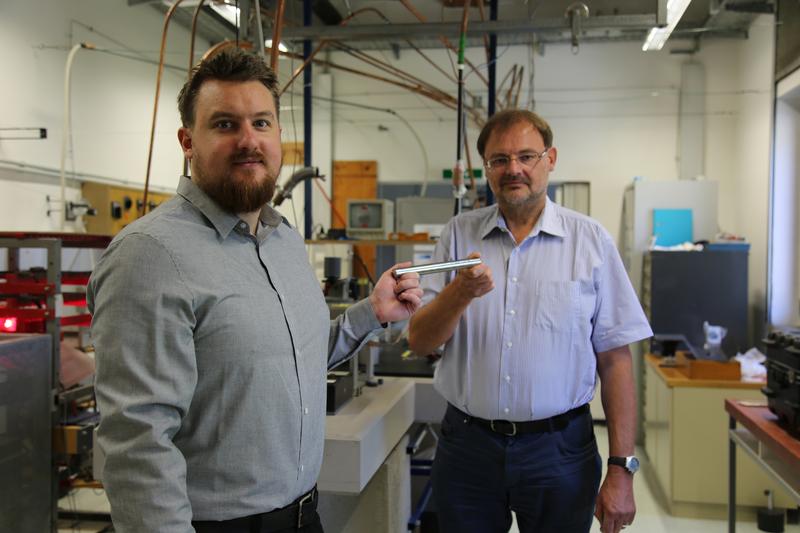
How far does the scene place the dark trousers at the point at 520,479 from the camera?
4.86 ft

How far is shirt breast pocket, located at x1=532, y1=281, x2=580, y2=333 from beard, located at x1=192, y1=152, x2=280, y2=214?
0.79 meters

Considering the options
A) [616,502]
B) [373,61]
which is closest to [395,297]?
[616,502]

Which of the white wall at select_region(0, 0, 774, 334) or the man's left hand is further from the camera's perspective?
the white wall at select_region(0, 0, 774, 334)

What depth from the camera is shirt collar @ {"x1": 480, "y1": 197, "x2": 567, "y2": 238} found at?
160 cm

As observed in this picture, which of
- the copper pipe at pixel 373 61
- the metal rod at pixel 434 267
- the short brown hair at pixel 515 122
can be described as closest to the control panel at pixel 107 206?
the copper pipe at pixel 373 61

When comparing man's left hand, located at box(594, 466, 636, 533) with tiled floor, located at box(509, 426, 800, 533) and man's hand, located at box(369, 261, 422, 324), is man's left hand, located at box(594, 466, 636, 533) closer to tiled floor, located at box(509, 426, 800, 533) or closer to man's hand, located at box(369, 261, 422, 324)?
man's hand, located at box(369, 261, 422, 324)

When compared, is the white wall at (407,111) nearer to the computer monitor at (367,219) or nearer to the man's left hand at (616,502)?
the computer monitor at (367,219)

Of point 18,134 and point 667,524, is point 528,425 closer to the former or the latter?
point 667,524

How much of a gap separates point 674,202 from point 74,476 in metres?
4.61

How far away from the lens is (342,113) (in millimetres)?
6863

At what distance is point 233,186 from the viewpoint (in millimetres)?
1069

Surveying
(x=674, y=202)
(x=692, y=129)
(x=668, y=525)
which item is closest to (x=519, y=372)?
(x=668, y=525)

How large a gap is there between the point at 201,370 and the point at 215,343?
0.16ft

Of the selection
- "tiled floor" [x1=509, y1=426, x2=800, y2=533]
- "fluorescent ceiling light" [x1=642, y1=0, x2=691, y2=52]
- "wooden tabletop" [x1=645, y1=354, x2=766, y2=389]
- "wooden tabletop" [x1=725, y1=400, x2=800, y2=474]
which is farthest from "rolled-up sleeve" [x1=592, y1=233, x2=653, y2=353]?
"wooden tabletop" [x1=645, y1=354, x2=766, y2=389]
